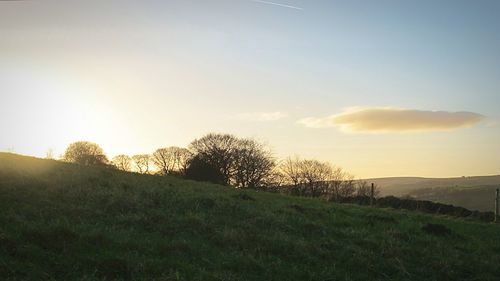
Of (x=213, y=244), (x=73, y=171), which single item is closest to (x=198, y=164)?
(x=73, y=171)

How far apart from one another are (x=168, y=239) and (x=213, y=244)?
130 cm

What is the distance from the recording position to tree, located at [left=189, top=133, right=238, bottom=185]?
83456 millimetres

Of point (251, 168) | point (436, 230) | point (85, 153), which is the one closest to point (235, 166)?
point (251, 168)

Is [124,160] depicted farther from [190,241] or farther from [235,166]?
[190,241]

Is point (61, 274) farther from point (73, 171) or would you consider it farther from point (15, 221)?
point (73, 171)

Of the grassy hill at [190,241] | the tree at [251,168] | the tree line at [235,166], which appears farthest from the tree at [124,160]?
the grassy hill at [190,241]

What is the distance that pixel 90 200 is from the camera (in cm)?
1605

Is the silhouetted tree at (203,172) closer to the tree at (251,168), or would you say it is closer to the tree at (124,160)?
the tree at (251,168)

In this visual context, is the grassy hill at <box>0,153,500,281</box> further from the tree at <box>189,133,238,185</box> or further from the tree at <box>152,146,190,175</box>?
the tree at <box>152,146,190,175</box>

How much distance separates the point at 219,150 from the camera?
87.9 m

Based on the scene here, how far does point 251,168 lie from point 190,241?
7160cm

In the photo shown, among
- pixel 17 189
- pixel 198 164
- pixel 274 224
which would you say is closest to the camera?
pixel 17 189

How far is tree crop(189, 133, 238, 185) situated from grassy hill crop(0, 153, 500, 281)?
197 feet

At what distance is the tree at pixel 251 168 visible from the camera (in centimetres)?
8356
